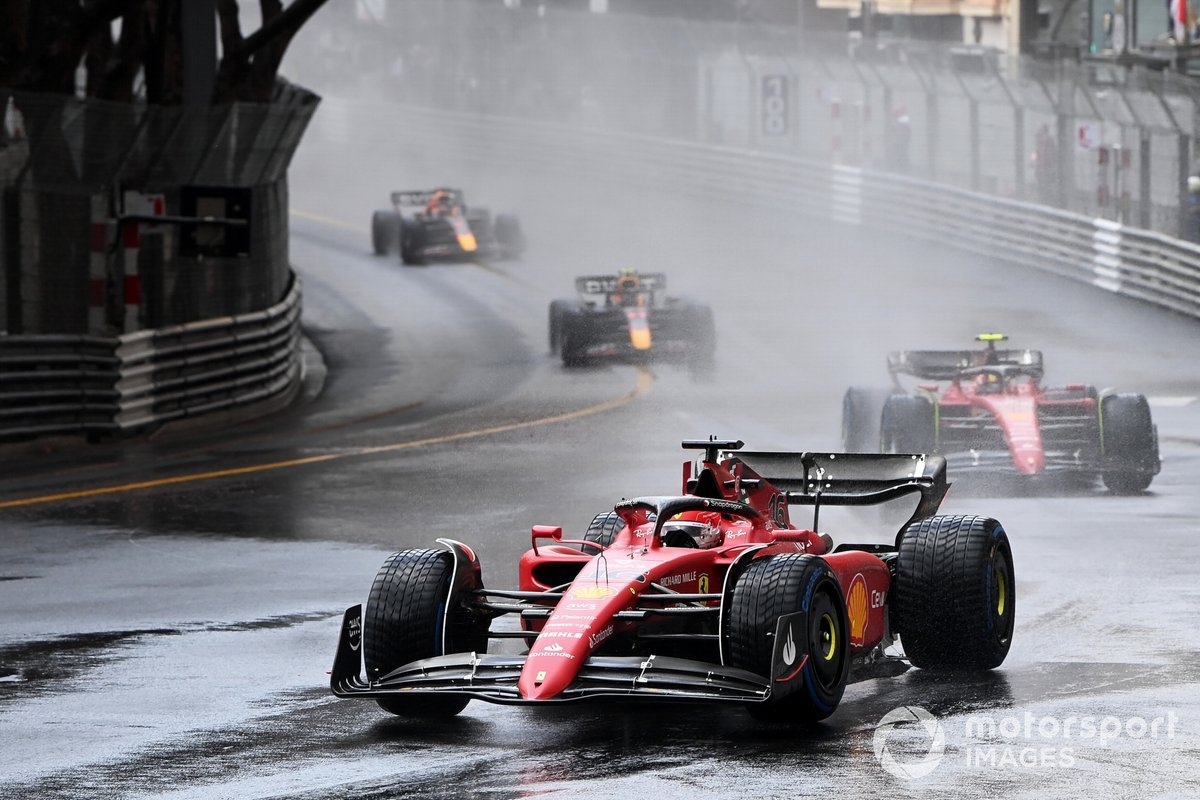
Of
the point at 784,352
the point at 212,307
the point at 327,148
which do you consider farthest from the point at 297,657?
the point at 327,148

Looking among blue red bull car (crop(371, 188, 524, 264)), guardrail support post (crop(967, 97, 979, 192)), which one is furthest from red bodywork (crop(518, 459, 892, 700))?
guardrail support post (crop(967, 97, 979, 192))

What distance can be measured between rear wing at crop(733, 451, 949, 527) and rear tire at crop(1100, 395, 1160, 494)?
611 cm

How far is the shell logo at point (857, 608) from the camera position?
10289 millimetres

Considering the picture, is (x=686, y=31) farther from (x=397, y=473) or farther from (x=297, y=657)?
(x=297, y=657)

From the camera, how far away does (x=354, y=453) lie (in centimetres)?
2222

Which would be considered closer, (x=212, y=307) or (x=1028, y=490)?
(x=1028, y=490)

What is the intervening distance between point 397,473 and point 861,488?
28.9ft

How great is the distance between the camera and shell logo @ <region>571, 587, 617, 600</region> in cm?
960

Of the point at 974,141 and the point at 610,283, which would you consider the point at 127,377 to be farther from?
the point at 974,141

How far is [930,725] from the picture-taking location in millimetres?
9523

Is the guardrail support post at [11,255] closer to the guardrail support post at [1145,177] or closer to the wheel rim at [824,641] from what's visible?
the wheel rim at [824,641]

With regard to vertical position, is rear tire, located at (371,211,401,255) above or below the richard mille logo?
above

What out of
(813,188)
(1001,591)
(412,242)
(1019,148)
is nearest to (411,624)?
(1001,591)

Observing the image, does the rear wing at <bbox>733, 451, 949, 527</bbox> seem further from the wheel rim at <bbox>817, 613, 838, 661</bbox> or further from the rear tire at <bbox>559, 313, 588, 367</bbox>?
the rear tire at <bbox>559, 313, 588, 367</bbox>
